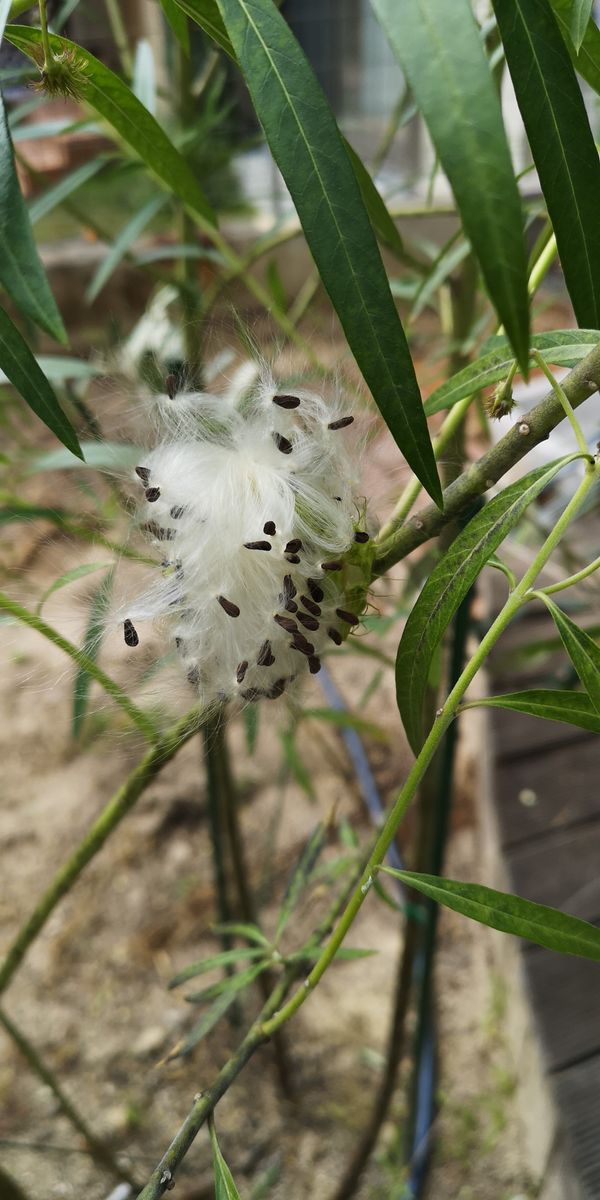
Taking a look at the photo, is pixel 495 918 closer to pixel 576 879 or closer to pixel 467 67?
pixel 467 67

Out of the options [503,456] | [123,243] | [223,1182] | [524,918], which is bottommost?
[223,1182]

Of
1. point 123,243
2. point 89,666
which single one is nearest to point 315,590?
point 89,666

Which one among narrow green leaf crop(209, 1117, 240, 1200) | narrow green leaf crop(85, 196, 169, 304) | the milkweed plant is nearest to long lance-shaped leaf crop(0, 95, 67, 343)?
the milkweed plant

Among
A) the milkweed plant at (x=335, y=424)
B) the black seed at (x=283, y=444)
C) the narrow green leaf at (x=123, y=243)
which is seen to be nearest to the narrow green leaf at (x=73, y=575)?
the milkweed plant at (x=335, y=424)

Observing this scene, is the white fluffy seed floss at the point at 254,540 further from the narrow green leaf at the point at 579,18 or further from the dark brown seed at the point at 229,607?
→ the narrow green leaf at the point at 579,18

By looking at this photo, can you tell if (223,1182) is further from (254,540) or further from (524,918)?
(254,540)

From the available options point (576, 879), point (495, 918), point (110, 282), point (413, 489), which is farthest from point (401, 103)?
point (110, 282)
